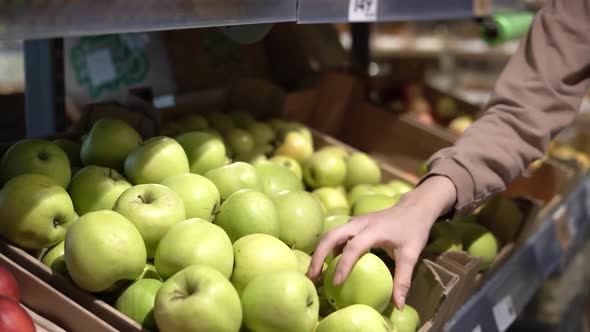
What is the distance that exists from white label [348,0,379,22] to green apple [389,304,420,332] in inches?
20.5

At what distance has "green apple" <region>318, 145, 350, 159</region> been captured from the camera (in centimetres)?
177

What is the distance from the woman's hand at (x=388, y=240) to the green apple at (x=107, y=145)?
1.52 ft

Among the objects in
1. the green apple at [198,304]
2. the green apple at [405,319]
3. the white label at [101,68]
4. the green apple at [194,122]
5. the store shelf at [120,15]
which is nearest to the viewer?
the store shelf at [120,15]

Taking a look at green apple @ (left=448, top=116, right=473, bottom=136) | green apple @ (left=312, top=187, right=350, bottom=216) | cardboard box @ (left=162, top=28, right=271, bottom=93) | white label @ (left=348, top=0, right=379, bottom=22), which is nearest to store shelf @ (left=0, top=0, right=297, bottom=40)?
white label @ (left=348, top=0, right=379, bottom=22)

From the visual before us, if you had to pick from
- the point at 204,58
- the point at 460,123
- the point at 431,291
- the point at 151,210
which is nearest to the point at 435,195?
the point at 431,291

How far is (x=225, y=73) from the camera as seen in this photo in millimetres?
2119

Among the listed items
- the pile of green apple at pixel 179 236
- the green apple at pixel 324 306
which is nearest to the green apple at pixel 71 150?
the pile of green apple at pixel 179 236

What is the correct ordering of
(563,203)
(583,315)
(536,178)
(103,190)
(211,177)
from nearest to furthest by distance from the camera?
(103,190)
(211,177)
(563,203)
(536,178)
(583,315)

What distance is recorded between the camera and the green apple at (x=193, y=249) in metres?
0.95

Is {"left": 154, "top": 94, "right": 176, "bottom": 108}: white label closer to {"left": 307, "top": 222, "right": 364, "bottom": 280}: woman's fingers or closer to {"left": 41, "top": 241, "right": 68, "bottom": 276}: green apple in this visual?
{"left": 41, "top": 241, "right": 68, "bottom": 276}: green apple

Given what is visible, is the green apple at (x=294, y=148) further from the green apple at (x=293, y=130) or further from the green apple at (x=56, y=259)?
the green apple at (x=56, y=259)

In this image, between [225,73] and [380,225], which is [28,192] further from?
[225,73]

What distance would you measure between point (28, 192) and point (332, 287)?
0.50 meters

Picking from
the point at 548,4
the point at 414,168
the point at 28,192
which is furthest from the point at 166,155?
the point at 414,168
